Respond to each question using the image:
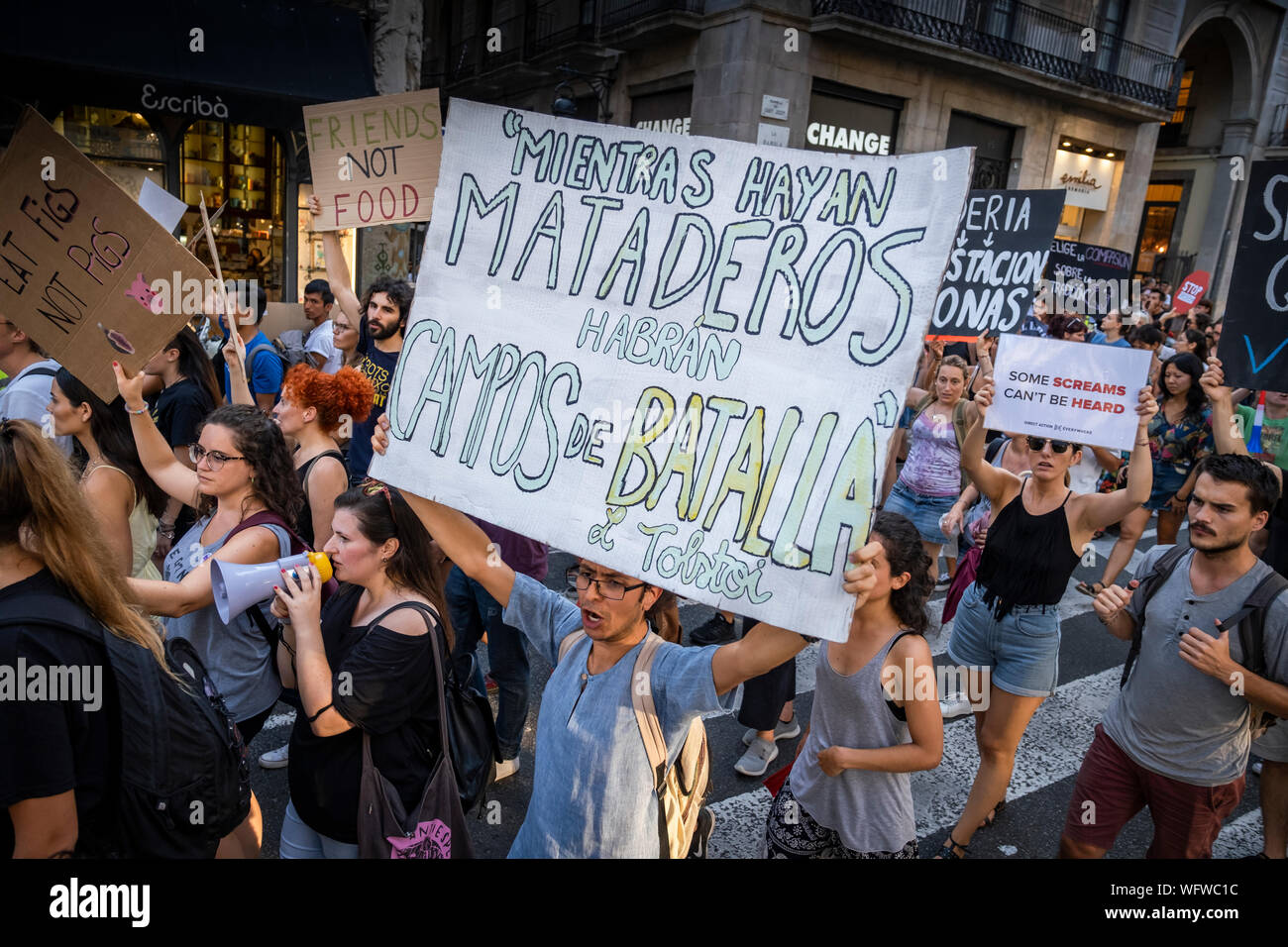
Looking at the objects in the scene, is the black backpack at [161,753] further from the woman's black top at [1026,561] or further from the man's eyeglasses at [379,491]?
the woman's black top at [1026,561]

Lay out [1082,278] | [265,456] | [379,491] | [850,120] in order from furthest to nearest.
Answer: [850,120]
[1082,278]
[265,456]
[379,491]

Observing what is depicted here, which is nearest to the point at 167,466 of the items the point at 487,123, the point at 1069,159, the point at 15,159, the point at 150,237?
the point at 150,237

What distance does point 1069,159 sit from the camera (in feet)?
71.7

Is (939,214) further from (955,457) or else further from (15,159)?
(955,457)

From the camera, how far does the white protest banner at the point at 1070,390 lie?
3.68 meters

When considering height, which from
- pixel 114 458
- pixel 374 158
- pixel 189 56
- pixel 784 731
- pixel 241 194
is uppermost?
pixel 189 56

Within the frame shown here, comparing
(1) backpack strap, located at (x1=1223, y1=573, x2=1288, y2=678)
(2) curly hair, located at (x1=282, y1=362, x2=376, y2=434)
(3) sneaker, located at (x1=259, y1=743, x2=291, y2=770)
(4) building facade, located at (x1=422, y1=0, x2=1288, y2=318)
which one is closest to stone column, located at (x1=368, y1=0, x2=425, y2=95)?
(4) building facade, located at (x1=422, y1=0, x2=1288, y2=318)

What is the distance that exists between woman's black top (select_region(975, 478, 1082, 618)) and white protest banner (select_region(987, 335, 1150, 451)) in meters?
0.33

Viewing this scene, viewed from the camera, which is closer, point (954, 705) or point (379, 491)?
point (379, 491)

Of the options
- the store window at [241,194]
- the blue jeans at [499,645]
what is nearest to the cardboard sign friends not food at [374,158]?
the blue jeans at [499,645]

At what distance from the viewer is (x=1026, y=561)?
12.0 feet

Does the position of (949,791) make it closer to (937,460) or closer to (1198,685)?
(1198,685)

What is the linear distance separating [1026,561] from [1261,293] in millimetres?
1843

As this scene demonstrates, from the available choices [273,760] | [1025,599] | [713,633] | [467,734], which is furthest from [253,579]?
[713,633]
